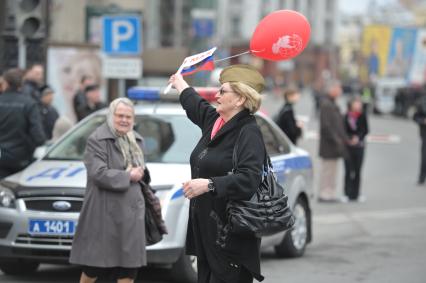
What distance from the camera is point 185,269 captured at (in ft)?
28.7

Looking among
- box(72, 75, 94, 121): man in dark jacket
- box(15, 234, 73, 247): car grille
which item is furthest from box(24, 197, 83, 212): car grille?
box(72, 75, 94, 121): man in dark jacket

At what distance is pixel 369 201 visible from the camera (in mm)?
16562

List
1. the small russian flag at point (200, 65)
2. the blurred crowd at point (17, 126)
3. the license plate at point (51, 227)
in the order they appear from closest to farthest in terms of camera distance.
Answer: the small russian flag at point (200, 65)
the license plate at point (51, 227)
the blurred crowd at point (17, 126)

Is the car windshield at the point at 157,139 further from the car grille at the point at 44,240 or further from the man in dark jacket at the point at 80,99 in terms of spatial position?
the man in dark jacket at the point at 80,99

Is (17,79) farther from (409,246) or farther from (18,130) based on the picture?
(409,246)

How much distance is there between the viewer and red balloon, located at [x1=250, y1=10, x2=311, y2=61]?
6.32m

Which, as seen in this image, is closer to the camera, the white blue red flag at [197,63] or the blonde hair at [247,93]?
the blonde hair at [247,93]

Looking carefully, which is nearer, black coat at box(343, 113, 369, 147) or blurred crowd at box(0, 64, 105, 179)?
blurred crowd at box(0, 64, 105, 179)

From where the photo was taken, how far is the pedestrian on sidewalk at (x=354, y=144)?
16.4 meters

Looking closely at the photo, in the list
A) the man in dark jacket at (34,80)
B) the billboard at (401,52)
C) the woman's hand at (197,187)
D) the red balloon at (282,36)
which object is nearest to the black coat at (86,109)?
the man in dark jacket at (34,80)

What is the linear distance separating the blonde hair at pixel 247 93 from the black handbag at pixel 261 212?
231 millimetres

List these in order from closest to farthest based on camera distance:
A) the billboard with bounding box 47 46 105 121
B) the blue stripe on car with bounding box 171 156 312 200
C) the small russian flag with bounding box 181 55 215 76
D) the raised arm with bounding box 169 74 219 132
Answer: the raised arm with bounding box 169 74 219 132, the small russian flag with bounding box 181 55 215 76, the blue stripe on car with bounding box 171 156 312 200, the billboard with bounding box 47 46 105 121

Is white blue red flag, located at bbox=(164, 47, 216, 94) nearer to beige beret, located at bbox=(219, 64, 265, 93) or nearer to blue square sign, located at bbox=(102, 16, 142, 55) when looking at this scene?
beige beret, located at bbox=(219, 64, 265, 93)

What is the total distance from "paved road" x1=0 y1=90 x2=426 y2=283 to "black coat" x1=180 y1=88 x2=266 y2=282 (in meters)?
3.41
